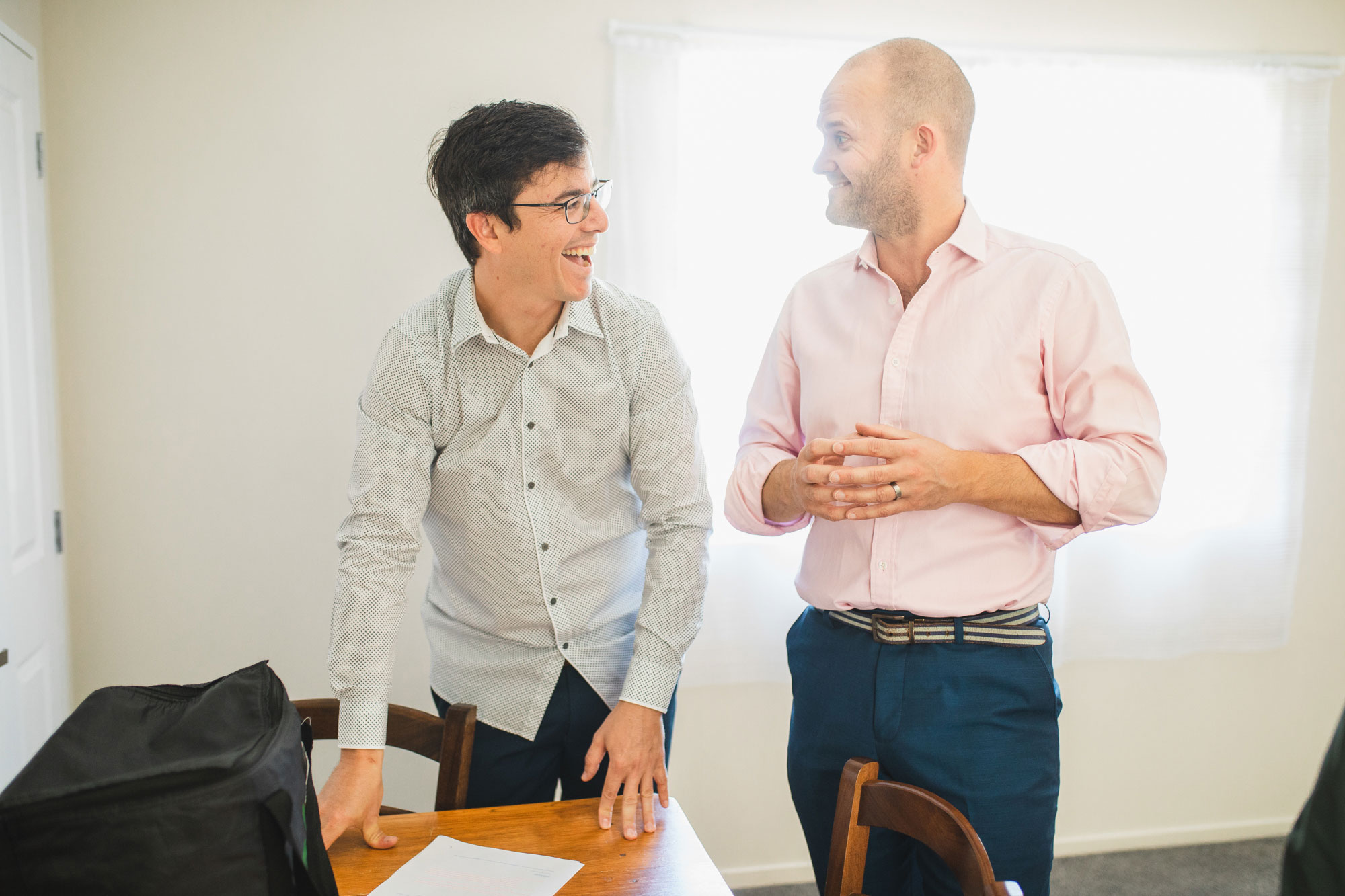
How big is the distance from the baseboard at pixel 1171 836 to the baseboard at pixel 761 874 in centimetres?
89

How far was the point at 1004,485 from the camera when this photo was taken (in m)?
1.43

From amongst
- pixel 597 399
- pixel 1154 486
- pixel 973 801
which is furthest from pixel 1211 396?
pixel 597 399

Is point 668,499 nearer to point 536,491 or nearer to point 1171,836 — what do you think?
point 536,491

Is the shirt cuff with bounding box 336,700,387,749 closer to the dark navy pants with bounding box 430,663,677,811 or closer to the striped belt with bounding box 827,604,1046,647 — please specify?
the dark navy pants with bounding box 430,663,677,811

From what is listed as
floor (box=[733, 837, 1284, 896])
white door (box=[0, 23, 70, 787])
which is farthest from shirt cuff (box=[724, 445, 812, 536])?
floor (box=[733, 837, 1284, 896])

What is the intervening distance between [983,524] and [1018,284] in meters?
0.39

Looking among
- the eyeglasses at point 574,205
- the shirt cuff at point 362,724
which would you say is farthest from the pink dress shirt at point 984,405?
the shirt cuff at point 362,724

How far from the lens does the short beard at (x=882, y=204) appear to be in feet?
5.11

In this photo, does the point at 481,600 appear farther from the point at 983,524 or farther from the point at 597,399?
the point at 983,524

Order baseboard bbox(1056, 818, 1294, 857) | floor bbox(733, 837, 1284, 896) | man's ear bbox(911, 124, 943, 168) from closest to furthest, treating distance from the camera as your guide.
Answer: man's ear bbox(911, 124, 943, 168), floor bbox(733, 837, 1284, 896), baseboard bbox(1056, 818, 1294, 857)

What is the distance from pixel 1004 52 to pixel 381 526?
2.32 meters

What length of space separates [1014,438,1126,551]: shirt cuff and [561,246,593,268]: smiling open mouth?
2.53 feet

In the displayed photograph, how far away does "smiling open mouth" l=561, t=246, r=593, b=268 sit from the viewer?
1615 mm

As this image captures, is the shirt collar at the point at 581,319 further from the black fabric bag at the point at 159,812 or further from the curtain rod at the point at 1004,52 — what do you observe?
the curtain rod at the point at 1004,52
